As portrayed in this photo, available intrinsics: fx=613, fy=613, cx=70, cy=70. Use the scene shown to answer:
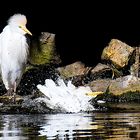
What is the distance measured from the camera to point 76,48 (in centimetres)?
1867

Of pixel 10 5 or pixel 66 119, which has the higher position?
pixel 10 5

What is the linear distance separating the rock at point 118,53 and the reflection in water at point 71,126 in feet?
22.9

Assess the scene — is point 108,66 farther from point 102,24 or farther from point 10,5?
point 10,5

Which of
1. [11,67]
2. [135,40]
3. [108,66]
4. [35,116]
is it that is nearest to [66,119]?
[35,116]

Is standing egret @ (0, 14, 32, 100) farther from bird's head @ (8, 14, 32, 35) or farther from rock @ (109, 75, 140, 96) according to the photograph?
rock @ (109, 75, 140, 96)

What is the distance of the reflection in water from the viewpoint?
6.75m

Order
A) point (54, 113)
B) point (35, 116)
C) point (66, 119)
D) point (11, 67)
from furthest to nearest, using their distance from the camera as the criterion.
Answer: point (11, 67), point (54, 113), point (35, 116), point (66, 119)

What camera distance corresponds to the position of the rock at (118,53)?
1664 cm

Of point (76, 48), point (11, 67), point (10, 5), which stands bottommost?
point (11, 67)

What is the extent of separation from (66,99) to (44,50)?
7067mm

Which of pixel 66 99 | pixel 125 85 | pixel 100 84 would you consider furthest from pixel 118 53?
pixel 66 99

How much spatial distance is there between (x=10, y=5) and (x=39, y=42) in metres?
1.64

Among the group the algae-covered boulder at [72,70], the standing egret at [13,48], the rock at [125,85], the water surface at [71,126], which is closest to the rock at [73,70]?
the algae-covered boulder at [72,70]

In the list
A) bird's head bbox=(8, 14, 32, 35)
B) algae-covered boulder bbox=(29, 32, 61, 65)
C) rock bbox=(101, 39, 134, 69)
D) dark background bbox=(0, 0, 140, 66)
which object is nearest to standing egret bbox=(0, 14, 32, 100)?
bird's head bbox=(8, 14, 32, 35)
